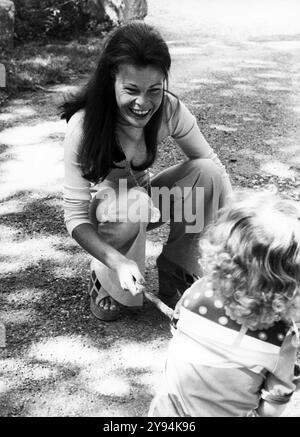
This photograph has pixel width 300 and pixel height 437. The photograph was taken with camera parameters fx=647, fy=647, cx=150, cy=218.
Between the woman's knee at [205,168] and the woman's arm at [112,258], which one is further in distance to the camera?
the woman's knee at [205,168]

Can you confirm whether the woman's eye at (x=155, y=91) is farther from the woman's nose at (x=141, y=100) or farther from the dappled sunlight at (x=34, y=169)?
the dappled sunlight at (x=34, y=169)

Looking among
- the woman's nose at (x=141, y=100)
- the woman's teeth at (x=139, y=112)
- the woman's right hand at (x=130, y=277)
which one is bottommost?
the woman's right hand at (x=130, y=277)

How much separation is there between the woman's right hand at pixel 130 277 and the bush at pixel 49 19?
4168mm

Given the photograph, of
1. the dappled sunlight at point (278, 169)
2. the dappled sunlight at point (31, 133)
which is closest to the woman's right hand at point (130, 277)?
the dappled sunlight at point (278, 169)

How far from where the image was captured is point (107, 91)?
217 cm

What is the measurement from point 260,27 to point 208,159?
15.9 feet

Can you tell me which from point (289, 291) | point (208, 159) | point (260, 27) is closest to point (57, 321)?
point (208, 159)

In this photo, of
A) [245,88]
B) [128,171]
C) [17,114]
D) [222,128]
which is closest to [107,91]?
[128,171]

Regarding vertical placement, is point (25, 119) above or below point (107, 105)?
below

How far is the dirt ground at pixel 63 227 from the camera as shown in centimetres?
215

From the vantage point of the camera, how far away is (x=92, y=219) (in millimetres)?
2383

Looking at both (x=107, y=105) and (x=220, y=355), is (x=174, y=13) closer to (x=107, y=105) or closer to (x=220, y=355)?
(x=107, y=105)

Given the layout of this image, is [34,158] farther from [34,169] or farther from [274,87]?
[274,87]

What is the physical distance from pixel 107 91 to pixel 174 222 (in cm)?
58
